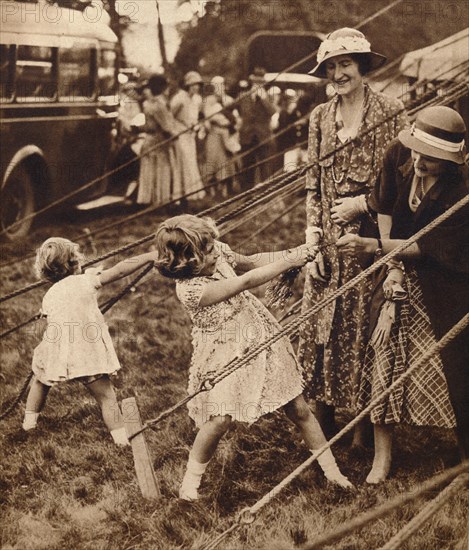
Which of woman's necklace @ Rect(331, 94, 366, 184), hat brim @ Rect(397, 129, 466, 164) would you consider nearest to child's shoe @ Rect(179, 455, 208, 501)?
woman's necklace @ Rect(331, 94, 366, 184)

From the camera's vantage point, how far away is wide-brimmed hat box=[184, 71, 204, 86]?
3.28 m

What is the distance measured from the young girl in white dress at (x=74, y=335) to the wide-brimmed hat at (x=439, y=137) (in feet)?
3.05

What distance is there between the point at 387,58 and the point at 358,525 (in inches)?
63.3

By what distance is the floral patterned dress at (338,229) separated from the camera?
8.71 feet

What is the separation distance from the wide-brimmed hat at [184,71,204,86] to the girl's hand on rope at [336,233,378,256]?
1150 mm

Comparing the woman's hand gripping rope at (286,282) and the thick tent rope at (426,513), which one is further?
the woman's hand gripping rope at (286,282)

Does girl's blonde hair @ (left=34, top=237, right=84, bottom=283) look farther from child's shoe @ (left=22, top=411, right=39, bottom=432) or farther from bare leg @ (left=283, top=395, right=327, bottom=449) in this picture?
bare leg @ (left=283, top=395, right=327, bottom=449)

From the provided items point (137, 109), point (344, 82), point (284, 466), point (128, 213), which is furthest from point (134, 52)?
point (284, 466)

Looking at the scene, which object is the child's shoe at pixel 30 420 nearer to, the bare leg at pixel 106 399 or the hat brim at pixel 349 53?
the bare leg at pixel 106 399

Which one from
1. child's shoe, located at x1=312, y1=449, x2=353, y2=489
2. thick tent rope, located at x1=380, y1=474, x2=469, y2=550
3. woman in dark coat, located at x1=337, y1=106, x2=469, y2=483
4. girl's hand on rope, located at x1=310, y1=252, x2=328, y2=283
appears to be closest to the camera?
thick tent rope, located at x1=380, y1=474, x2=469, y2=550

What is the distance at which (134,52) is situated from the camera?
10.3 feet

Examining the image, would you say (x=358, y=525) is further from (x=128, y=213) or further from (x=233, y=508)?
(x=128, y=213)

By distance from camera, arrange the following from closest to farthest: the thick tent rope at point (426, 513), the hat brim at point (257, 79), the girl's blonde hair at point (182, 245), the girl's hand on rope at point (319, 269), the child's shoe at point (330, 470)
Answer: the thick tent rope at point (426, 513), the girl's blonde hair at point (182, 245), the child's shoe at point (330, 470), the girl's hand on rope at point (319, 269), the hat brim at point (257, 79)

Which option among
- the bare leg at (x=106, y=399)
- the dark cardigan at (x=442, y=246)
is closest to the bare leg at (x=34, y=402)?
the bare leg at (x=106, y=399)
